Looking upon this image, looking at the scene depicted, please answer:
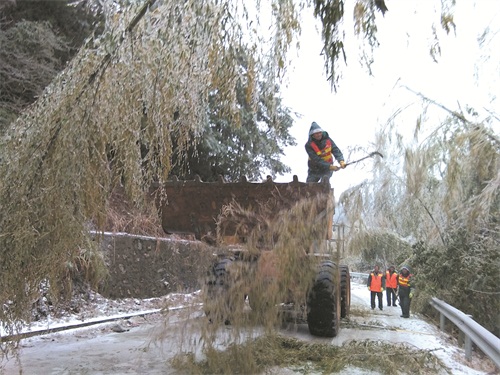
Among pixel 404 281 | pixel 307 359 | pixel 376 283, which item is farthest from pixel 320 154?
pixel 376 283

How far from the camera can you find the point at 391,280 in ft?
48.2

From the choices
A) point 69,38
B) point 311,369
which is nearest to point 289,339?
point 311,369

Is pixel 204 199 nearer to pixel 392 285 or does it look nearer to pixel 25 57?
pixel 25 57

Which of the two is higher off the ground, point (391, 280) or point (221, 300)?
point (391, 280)

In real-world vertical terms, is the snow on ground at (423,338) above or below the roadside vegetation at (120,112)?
below

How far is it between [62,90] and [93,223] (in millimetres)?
1113

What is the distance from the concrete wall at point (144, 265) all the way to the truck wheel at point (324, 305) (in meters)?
3.98

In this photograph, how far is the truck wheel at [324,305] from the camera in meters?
7.10

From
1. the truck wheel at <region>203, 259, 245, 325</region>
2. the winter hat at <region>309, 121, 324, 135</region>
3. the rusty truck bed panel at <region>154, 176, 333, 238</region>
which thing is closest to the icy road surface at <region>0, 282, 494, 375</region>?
the truck wheel at <region>203, 259, 245, 325</region>

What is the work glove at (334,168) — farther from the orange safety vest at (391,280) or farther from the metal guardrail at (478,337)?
the orange safety vest at (391,280)

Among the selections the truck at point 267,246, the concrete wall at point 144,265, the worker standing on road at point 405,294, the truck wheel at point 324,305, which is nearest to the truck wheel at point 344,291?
the truck at point 267,246

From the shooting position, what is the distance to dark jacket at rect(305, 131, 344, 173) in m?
8.21

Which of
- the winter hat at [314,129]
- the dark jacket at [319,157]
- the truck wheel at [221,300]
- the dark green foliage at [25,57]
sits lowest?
the truck wheel at [221,300]

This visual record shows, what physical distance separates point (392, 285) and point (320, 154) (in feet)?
25.6
